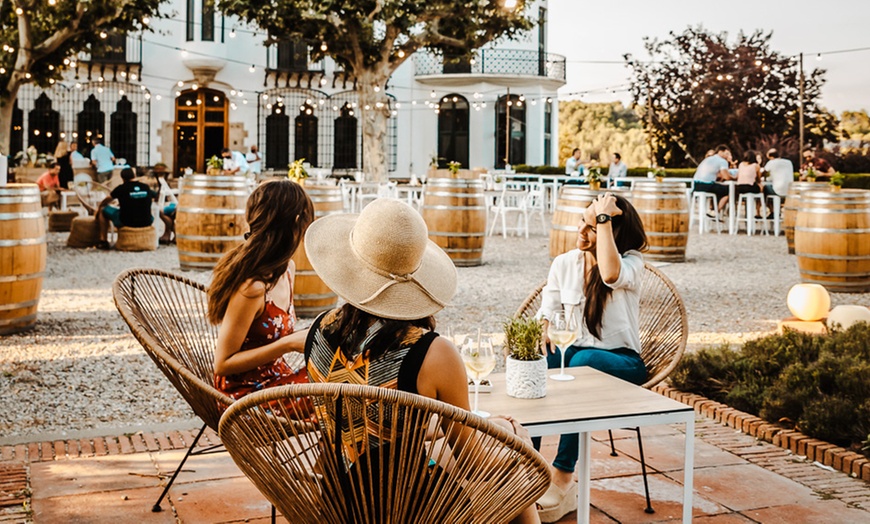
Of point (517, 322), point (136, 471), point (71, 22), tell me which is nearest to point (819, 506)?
point (517, 322)

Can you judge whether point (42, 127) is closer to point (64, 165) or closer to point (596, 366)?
point (64, 165)

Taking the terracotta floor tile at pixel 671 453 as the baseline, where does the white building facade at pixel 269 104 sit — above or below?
above

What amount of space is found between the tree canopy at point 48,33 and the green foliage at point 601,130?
2345cm

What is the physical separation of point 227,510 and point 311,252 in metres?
1.40

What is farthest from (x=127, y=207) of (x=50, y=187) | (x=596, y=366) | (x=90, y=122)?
(x=90, y=122)

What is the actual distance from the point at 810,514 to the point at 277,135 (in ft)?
83.7

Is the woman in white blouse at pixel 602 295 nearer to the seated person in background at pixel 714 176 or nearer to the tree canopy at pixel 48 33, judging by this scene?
the seated person in background at pixel 714 176

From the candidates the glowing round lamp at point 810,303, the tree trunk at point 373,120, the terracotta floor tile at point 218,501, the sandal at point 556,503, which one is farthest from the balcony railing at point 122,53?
the sandal at point 556,503

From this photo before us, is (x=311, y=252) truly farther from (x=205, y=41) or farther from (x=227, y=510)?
(x=205, y=41)

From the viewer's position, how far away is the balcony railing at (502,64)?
29.4 meters

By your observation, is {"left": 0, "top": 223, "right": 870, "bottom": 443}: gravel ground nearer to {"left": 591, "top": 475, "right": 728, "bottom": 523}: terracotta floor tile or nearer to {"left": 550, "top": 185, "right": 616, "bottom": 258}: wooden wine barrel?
{"left": 550, "top": 185, "right": 616, "bottom": 258}: wooden wine barrel

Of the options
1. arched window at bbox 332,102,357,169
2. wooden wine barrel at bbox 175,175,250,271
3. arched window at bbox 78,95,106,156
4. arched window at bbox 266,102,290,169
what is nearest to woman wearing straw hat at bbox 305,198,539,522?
wooden wine barrel at bbox 175,175,250,271

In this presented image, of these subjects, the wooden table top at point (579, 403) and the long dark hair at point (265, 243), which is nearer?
the wooden table top at point (579, 403)

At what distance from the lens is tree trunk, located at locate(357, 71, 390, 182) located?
20.9 m
